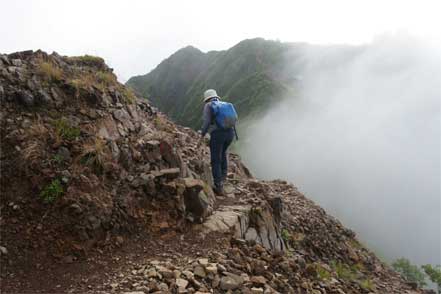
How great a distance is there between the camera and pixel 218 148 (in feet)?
28.5

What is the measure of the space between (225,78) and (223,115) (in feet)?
470

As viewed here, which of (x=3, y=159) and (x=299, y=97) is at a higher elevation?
(x=299, y=97)

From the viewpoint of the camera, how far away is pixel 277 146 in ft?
373

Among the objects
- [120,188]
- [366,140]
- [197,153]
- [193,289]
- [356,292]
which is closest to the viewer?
[193,289]

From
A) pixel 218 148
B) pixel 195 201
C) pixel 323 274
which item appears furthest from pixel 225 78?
pixel 195 201

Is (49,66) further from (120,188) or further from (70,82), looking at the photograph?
(120,188)

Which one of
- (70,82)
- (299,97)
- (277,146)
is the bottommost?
(277,146)

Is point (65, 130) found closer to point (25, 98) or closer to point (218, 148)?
point (25, 98)

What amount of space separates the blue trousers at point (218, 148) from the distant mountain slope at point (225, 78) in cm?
10004

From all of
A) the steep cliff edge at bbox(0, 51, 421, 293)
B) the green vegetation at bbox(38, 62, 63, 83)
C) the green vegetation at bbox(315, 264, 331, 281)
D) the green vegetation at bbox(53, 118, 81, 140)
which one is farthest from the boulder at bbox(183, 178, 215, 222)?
the green vegetation at bbox(38, 62, 63, 83)

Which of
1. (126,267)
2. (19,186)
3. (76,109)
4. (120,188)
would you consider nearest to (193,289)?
(126,267)

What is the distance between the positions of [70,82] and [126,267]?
4229mm

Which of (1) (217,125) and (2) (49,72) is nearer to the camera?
(2) (49,72)

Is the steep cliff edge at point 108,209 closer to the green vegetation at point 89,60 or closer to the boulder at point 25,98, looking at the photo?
the boulder at point 25,98
